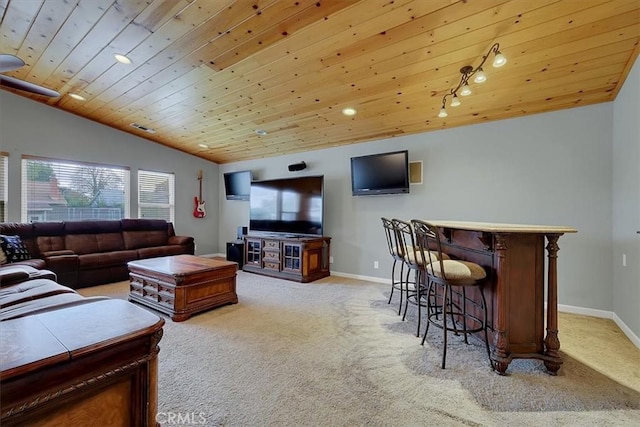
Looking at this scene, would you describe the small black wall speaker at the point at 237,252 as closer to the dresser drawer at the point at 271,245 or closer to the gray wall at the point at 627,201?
the dresser drawer at the point at 271,245

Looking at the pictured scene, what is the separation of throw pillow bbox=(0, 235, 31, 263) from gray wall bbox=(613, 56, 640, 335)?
262 inches

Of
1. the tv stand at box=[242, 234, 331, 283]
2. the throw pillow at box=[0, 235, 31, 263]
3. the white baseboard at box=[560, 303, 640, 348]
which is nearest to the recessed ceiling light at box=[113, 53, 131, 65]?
the throw pillow at box=[0, 235, 31, 263]

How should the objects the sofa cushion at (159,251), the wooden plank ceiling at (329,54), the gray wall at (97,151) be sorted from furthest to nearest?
1. the sofa cushion at (159,251)
2. the gray wall at (97,151)
3. the wooden plank ceiling at (329,54)

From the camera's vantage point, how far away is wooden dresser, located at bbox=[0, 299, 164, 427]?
31.8 inches

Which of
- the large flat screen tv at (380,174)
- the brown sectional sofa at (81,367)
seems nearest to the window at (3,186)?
the brown sectional sofa at (81,367)

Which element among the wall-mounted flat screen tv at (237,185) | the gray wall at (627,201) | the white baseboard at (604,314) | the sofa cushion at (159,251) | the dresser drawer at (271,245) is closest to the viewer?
the gray wall at (627,201)

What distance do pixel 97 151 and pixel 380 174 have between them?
5.06 m

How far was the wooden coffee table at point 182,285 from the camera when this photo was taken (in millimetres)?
2955

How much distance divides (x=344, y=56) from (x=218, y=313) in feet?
9.71

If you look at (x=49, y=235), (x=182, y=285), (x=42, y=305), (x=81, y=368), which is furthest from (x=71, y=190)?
(x=81, y=368)

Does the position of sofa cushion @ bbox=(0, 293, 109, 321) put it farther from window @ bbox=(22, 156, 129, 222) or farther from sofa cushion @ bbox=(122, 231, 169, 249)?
window @ bbox=(22, 156, 129, 222)

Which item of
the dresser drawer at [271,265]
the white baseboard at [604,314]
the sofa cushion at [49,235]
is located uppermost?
the sofa cushion at [49,235]

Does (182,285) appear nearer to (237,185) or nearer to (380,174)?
(380,174)

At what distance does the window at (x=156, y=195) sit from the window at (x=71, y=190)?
272 millimetres
